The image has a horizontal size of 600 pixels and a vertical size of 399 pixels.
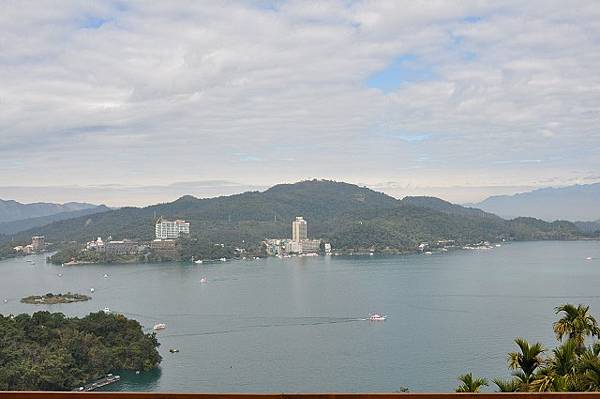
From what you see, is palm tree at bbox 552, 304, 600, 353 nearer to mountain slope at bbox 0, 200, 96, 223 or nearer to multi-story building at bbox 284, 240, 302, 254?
multi-story building at bbox 284, 240, 302, 254

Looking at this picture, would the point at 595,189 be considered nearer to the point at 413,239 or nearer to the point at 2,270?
the point at 413,239

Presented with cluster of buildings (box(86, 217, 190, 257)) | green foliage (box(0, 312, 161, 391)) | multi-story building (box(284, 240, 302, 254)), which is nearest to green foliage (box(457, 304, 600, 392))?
green foliage (box(0, 312, 161, 391))

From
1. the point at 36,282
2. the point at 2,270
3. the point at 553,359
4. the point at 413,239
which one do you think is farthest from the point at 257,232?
the point at 553,359

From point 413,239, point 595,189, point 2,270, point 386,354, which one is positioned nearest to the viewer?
point 386,354

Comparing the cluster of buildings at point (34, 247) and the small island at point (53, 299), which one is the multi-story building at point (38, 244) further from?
the small island at point (53, 299)

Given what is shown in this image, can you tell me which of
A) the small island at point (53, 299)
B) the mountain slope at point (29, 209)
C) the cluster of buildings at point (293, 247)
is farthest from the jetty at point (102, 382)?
the mountain slope at point (29, 209)

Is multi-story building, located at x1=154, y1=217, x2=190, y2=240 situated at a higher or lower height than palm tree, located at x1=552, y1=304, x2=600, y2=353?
higher
